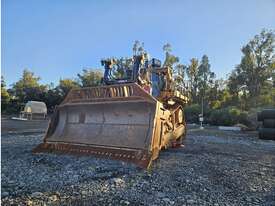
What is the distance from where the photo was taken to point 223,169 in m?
4.45

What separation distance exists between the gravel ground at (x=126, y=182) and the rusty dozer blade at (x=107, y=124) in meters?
0.30

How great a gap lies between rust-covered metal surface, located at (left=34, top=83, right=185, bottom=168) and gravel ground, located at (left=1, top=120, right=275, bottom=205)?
30 cm

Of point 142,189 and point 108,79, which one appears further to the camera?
point 108,79

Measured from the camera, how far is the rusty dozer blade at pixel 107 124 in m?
4.54

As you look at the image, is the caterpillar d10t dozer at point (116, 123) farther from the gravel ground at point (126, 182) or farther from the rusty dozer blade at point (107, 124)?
the gravel ground at point (126, 182)

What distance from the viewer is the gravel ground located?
9.13 ft

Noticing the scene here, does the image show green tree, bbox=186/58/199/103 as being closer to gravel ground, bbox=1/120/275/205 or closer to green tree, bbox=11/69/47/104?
green tree, bbox=11/69/47/104

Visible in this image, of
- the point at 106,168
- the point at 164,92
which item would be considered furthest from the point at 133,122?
the point at 164,92

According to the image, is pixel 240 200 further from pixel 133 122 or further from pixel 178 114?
pixel 178 114

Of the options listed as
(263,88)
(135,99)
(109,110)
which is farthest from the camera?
(263,88)

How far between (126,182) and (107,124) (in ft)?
6.88

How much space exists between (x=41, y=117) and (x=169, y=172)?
27629mm

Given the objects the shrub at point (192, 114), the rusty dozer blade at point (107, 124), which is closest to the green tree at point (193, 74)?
the shrub at point (192, 114)

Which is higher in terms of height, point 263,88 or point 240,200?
point 263,88
